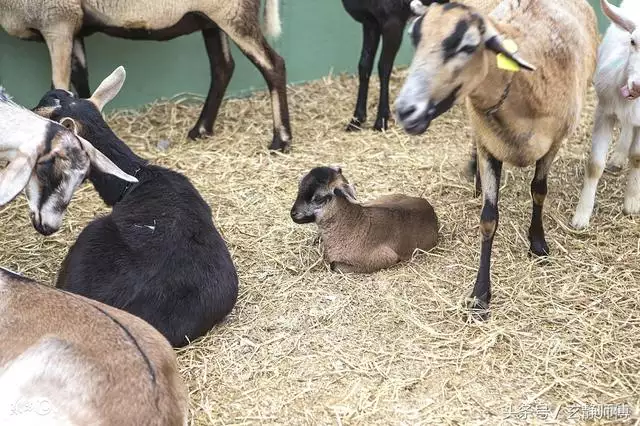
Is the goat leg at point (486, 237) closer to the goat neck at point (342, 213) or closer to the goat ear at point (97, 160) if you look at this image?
the goat neck at point (342, 213)

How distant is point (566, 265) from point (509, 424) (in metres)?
1.52

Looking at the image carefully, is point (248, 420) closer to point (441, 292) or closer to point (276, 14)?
point (441, 292)

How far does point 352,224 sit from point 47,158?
1762 mm

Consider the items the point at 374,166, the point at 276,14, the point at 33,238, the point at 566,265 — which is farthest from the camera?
the point at 276,14

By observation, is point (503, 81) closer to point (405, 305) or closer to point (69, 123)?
point (405, 305)

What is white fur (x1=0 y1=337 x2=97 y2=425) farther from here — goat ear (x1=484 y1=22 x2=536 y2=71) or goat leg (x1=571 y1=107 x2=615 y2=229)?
goat leg (x1=571 y1=107 x2=615 y2=229)

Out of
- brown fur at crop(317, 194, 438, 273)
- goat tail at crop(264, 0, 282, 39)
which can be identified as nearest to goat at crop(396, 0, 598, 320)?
brown fur at crop(317, 194, 438, 273)

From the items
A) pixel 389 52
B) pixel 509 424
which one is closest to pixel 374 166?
pixel 389 52

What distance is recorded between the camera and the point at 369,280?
441cm

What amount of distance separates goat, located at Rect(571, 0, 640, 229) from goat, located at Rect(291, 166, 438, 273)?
4.24 ft

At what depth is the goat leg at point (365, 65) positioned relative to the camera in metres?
6.42

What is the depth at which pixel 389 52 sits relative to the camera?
6312 mm

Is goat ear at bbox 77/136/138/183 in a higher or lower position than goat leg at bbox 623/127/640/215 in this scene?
higher

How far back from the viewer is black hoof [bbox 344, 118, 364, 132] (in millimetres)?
6578
